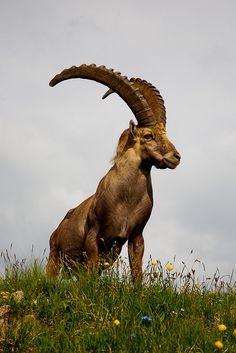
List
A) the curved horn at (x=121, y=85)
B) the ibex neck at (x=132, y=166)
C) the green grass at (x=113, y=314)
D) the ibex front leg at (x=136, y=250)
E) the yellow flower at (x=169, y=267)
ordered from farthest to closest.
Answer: the curved horn at (x=121, y=85), the ibex neck at (x=132, y=166), the ibex front leg at (x=136, y=250), the yellow flower at (x=169, y=267), the green grass at (x=113, y=314)

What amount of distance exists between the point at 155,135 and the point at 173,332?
3.42 m

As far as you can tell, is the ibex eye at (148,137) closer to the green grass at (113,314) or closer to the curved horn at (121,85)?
the curved horn at (121,85)

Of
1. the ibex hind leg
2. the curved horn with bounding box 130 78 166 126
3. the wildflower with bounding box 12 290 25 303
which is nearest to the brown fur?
the curved horn with bounding box 130 78 166 126

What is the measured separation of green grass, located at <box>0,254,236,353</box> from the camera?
17.9 feet

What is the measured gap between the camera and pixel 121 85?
8.77 metres

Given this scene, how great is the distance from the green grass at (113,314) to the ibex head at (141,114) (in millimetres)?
1812

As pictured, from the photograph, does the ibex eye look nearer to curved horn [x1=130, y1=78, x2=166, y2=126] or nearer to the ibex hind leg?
curved horn [x1=130, y1=78, x2=166, y2=126]

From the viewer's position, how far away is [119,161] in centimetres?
852

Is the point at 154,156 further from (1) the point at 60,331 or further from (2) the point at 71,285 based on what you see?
(1) the point at 60,331

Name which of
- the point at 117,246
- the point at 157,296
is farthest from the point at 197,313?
the point at 117,246

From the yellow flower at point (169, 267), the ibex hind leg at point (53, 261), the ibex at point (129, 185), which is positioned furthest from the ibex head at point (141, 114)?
the ibex hind leg at point (53, 261)

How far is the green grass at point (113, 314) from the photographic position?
5.45m

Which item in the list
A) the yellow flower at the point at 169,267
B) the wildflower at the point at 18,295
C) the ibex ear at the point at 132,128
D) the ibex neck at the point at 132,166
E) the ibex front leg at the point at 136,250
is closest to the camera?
the wildflower at the point at 18,295

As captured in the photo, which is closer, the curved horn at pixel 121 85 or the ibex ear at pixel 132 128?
the ibex ear at pixel 132 128
